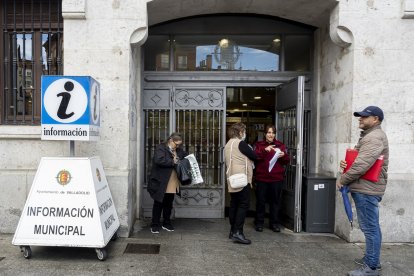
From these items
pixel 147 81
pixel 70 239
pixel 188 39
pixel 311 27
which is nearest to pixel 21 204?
pixel 70 239

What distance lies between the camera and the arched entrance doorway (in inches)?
267

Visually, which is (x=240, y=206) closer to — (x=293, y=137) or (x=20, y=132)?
(x=293, y=137)

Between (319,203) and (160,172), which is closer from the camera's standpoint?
(160,172)

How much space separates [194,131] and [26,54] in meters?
3.22

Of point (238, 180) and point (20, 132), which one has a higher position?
point (20, 132)

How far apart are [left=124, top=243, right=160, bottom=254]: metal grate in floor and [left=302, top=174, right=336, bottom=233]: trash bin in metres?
2.57

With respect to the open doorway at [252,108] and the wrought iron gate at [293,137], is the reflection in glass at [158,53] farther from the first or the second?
the wrought iron gate at [293,137]

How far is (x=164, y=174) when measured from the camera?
18.5 ft

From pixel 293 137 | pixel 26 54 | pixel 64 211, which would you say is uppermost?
pixel 26 54

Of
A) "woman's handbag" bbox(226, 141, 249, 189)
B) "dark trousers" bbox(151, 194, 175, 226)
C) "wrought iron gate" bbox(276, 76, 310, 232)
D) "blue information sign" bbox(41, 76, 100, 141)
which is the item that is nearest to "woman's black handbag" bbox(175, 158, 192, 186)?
"dark trousers" bbox(151, 194, 175, 226)

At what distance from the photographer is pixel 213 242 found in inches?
210

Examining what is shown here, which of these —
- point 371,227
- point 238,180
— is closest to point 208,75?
point 238,180

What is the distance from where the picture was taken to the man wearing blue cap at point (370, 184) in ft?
13.3

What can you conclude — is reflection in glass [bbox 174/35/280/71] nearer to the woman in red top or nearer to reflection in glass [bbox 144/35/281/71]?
reflection in glass [bbox 144/35/281/71]
